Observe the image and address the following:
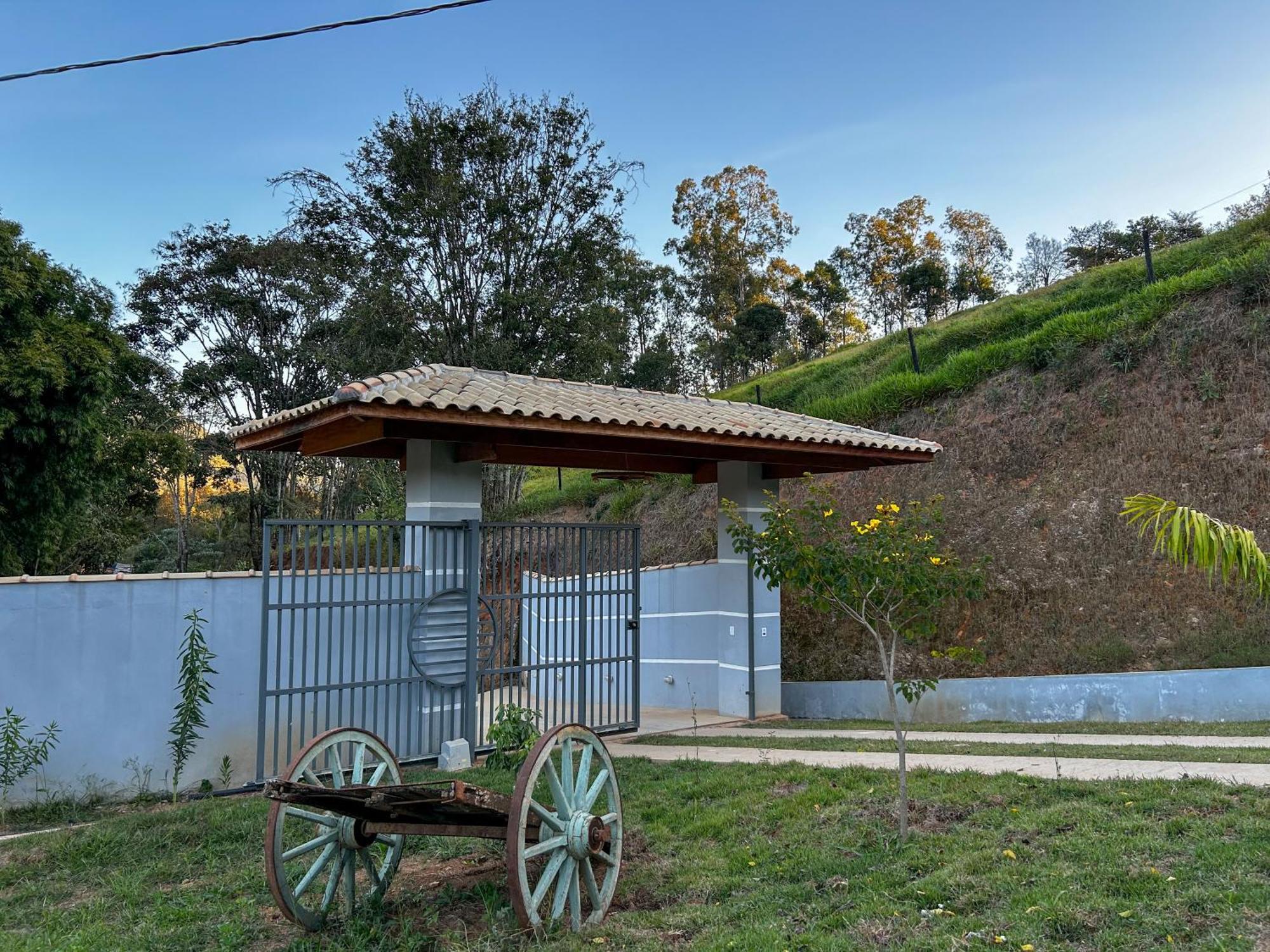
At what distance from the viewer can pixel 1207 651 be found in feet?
33.7

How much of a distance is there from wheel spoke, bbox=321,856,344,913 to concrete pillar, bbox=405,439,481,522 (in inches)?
162

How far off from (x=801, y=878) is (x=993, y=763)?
2.76 m

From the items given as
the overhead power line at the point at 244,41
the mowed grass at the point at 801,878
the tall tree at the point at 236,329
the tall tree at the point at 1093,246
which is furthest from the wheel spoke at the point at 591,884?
the tall tree at the point at 1093,246

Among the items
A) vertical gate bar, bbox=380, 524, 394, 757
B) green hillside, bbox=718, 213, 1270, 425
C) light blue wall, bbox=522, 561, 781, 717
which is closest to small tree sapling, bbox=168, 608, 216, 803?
vertical gate bar, bbox=380, 524, 394, 757

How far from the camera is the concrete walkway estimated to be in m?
5.45

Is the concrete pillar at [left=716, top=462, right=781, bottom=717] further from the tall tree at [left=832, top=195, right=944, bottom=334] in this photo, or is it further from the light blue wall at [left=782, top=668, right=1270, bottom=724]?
the tall tree at [left=832, top=195, right=944, bottom=334]

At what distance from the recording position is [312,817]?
13.7 feet

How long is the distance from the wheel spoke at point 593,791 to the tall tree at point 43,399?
37.4 ft

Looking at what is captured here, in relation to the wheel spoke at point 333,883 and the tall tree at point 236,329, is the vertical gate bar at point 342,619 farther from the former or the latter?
the tall tree at point 236,329

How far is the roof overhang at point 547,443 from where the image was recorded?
719 centimetres

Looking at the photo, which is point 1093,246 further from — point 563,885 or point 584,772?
point 563,885

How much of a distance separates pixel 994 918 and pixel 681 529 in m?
15.5

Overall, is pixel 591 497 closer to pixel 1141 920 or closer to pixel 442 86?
pixel 442 86

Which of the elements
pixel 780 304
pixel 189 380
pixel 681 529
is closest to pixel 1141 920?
pixel 681 529
